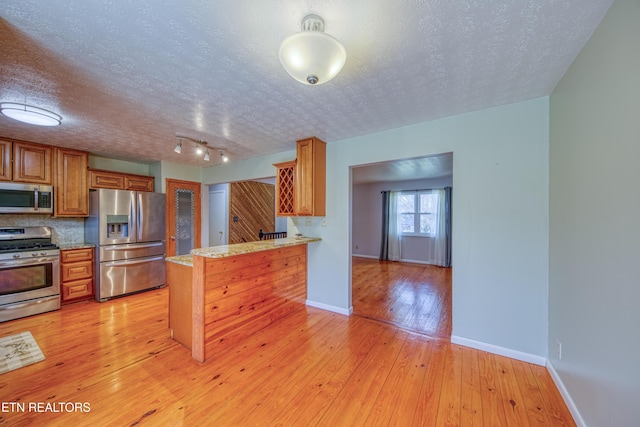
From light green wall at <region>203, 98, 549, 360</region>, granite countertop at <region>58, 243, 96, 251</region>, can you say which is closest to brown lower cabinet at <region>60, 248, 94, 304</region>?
granite countertop at <region>58, 243, 96, 251</region>

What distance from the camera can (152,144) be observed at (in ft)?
11.4

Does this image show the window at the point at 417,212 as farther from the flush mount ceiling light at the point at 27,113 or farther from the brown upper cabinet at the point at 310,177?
the flush mount ceiling light at the point at 27,113

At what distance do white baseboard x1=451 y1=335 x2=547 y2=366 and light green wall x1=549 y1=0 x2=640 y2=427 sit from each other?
0.31m

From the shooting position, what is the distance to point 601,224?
133cm

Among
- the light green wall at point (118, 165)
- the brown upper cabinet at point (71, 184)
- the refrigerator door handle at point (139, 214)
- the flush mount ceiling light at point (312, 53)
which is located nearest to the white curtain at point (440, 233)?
the flush mount ceiling light at point (312, 53)

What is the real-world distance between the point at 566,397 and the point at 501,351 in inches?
24.0

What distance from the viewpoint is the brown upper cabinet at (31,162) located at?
3.19 meters

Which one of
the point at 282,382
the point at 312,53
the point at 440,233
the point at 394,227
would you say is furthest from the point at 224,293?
the point at 440,233

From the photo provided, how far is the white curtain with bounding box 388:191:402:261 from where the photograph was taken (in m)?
7.00

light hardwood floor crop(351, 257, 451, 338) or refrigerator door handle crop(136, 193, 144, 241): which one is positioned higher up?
refrigerator door handle crop(136, 193, 144, 241)

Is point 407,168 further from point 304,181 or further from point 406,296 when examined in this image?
point 304,181

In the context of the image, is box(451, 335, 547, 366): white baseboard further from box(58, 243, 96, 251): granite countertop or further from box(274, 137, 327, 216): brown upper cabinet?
box(58, 243, 96, 251): granite countertop

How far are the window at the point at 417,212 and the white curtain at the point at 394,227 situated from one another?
0.12 metres

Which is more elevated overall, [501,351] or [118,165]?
[118,165]
